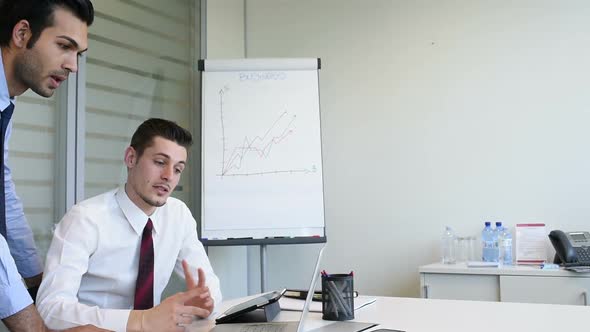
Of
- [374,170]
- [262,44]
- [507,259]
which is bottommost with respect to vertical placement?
[507,259]

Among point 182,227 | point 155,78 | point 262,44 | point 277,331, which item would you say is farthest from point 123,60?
point 277,331

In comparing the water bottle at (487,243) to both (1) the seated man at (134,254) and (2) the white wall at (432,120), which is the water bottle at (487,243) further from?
(1) the seated man at (134,254)

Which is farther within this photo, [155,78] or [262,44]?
[262,44]

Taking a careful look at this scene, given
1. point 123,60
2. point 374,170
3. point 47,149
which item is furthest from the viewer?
point 374,170

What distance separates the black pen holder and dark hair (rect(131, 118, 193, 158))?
716 mm

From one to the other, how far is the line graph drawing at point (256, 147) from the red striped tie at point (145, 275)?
1843 millimetres

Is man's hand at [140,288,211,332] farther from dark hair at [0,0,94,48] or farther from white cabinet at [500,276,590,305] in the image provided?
white cabinet at [500,276,590,305]

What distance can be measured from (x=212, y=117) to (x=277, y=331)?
251 centimetres

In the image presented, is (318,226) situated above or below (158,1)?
below

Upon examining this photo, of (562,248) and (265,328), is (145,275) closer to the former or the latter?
(265,328)

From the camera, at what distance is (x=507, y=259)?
344 centimetres

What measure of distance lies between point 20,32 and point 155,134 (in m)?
0.57

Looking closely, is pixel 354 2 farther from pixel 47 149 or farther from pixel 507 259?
pixel 47 149

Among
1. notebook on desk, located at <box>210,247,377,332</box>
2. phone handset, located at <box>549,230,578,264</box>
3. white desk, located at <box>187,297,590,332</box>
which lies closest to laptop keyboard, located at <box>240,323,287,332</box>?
notebook on desk, located at <box>210,247,377,332</box>
